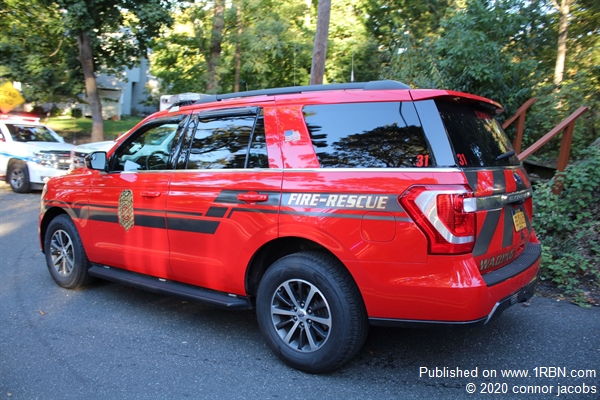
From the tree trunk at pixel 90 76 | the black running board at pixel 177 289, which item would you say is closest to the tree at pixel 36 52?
the tree trunk at pixel 90 76

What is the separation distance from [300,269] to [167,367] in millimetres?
1257

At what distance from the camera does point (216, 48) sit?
1750 cm

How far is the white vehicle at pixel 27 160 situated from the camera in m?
11.7

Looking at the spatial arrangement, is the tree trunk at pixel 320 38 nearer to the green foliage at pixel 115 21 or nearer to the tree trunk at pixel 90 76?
the green foliage at pixel 115 21

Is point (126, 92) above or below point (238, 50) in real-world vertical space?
below

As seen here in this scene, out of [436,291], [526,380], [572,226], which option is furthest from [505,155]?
[572,226]

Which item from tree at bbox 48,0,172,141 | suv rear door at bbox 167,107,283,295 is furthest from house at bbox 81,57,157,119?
suv rear door at bbox 167,107,283,295

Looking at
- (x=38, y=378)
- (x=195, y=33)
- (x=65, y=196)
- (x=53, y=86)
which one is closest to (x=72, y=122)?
(x=53, y=86)

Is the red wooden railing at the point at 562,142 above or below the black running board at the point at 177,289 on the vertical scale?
above

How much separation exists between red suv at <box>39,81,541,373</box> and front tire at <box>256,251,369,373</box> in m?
0.01

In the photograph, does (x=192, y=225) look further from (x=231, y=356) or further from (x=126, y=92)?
(x=126, y=92)

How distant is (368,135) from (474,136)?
0.74 meters

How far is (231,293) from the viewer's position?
12.4 ft

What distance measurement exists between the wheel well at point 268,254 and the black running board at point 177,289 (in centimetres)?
15
